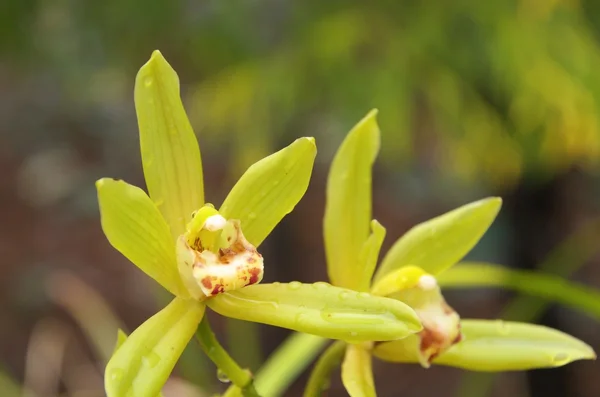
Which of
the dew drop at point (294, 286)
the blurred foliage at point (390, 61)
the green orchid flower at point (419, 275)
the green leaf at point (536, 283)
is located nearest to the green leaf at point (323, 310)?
the dew drop at point (294, 286)

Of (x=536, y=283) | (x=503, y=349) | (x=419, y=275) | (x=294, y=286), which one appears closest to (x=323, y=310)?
(x=294, y=286)

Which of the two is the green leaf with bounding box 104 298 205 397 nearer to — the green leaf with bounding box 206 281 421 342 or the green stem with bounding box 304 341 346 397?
the green leaf with bounding box 206 281 421 342

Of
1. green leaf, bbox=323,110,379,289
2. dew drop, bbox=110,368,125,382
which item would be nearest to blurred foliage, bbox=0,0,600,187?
green leaf, bbox=323,110,379,289

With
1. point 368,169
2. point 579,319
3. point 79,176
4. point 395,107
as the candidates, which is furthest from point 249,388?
point 79,176

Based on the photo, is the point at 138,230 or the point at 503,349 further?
the point at 503,349

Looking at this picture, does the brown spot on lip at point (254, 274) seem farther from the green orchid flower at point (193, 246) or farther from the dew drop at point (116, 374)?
the dew drop at point (116, 374)

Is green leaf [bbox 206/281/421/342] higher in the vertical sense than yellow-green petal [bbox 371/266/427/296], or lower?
lower

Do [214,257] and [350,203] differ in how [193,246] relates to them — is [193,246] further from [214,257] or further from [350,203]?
[350,203]
